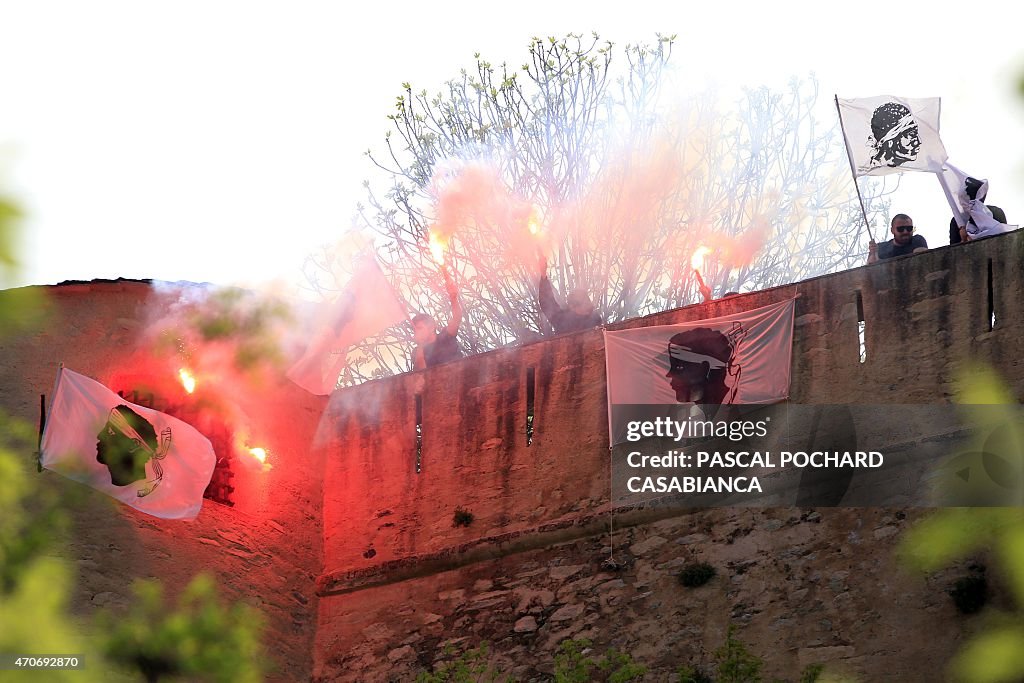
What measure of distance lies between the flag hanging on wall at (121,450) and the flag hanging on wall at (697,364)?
3.21 m

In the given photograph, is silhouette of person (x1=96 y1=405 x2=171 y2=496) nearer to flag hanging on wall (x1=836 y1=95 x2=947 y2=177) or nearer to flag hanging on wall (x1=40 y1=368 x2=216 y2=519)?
flag hanging on wall (x1=40 y1=368 x2=216 y2=519)

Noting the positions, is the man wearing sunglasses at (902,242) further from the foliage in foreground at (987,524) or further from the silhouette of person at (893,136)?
the foliage in foreground at (987,524)

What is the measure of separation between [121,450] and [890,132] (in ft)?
21.0

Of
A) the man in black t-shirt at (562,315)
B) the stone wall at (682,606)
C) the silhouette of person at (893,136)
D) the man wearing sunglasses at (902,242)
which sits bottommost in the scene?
the stone wall at (682,606)

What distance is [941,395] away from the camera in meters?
12.4

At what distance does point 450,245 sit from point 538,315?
1463mm

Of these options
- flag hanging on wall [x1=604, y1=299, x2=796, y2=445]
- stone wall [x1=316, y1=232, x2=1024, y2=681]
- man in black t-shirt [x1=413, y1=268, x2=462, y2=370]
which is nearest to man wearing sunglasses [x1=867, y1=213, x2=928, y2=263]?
stone wall [x1=316, y1=232, x2=1024, y2=681]

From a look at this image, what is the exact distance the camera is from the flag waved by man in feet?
48.8

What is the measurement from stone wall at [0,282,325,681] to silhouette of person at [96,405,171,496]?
251 millimetres

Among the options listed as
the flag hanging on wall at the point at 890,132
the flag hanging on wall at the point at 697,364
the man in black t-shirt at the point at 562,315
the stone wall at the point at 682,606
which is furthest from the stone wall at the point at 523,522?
the flag hanging on wall at the point at 890,132

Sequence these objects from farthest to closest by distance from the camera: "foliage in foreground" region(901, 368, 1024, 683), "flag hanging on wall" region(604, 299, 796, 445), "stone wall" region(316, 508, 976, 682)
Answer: "flag hanging on wall" region(604, 299, 796, 445), "stone wall" region(316, 508, 976, 682), "foliage in foreground" region(901, 368, 1024, 683)

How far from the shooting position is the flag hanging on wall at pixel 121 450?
42.3 feet

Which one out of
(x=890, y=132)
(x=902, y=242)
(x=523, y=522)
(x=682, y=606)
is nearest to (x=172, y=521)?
(x=523, y=522)

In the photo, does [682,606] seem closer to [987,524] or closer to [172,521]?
[987,524]
